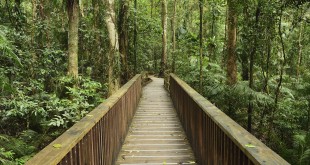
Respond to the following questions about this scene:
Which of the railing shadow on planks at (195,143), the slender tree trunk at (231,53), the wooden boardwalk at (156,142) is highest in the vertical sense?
the slender tree trunk at (231,53)

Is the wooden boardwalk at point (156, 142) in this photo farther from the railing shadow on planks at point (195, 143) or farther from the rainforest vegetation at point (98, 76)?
the rainforest vegetation at point (98, 76)

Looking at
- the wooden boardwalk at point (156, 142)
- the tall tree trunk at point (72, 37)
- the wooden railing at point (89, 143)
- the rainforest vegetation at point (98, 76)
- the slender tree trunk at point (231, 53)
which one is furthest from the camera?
the slender tree trunk at point (231, 53)

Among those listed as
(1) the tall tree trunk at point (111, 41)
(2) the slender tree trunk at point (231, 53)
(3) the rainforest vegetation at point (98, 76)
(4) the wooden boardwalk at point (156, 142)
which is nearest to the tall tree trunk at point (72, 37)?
(3) the rainforest vegetation at point (98, 76)

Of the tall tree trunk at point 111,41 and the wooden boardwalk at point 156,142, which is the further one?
the tall tree trunk at point 111,41

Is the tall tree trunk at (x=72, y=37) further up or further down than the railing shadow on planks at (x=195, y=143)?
further up

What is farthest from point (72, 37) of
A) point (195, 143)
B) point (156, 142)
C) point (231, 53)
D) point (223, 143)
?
point (231, 53)

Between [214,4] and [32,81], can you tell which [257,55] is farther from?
[32,81]

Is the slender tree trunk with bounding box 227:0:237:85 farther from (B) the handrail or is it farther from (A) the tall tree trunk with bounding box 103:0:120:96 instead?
(B) the handrail

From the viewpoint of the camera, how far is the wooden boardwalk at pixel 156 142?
5511mm

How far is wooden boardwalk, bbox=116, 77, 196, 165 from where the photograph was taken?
5511 mm

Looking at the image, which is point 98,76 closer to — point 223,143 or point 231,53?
point 231,53

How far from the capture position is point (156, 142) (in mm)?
6660

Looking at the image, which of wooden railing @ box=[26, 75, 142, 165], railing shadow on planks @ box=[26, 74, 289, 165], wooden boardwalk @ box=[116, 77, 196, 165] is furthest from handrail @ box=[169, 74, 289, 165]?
wooden railing @ box=[26, 75, 142, 165]

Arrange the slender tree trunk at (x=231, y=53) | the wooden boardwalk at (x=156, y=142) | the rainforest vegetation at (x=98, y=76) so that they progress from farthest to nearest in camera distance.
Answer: the slender tree trunk at (x=231, y=53)
the rainforest vegetation at (x=98, y=76)
the wooden boardwalk at (x=156, y=142)
